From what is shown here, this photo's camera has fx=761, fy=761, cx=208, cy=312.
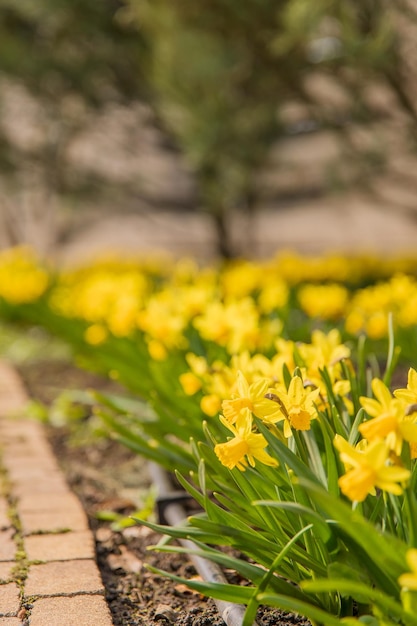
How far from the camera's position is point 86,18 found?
26.6ft

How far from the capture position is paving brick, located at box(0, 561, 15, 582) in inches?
62.9

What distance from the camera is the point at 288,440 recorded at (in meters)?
1.47

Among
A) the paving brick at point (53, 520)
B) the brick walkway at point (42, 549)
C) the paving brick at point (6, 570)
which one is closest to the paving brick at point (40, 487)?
the brick walkway at point (42, 549)

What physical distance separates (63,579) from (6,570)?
13cm

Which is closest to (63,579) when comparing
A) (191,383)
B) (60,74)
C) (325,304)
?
(191,383)

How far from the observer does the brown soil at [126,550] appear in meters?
1.52

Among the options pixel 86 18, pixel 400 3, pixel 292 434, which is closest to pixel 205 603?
pixel 292 434

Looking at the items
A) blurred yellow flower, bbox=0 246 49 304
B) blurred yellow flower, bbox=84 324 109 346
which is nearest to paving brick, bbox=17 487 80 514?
blurred yellow flower, bbox=84 324 109 346

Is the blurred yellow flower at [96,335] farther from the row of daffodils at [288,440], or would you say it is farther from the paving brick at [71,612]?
the paving brick at [71,612]

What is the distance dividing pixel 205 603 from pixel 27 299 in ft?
11.7

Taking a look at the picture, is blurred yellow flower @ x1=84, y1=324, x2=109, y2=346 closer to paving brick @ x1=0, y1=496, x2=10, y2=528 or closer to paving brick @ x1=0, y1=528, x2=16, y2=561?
paving brick @ x1=0, y1=496, x2=10, y2=528

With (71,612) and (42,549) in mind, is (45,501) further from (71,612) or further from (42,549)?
(71,612)

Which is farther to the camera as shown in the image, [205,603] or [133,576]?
[133,576]

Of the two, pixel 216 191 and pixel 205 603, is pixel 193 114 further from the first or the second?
pixel 205 603
